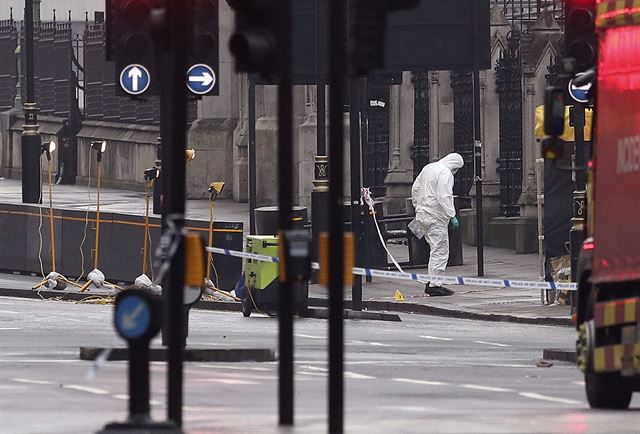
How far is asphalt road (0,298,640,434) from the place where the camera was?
43.7 ft

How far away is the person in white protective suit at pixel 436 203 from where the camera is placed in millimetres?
28969

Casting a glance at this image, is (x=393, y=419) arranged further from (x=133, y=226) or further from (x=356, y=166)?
(x=133, y=226)

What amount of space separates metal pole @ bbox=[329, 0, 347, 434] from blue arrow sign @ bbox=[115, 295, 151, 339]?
132 centimetres

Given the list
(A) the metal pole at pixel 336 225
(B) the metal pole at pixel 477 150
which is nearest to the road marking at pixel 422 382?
(A) the metal pole at pixel 336 225

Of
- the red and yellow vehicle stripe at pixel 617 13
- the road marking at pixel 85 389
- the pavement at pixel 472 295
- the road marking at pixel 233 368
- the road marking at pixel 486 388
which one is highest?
the red and yellow vehicle stripe at pixel 617 13

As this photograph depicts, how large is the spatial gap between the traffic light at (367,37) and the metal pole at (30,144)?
26153mm

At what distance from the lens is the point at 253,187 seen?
30.5 metres

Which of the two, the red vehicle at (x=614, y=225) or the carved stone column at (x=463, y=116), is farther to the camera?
the carved stone column at (x=463, y=116)

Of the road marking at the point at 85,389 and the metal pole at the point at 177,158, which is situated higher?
the metal pole at the point at 177,158

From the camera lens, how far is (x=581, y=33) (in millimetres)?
20016

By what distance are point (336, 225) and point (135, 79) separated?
8327 millimetres

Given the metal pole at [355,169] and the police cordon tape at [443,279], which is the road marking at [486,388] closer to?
the police cordon tape at [443,279]

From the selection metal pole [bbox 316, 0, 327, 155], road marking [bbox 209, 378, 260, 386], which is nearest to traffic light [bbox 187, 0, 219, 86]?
road marking [bbox 209, 378, 260, 386]

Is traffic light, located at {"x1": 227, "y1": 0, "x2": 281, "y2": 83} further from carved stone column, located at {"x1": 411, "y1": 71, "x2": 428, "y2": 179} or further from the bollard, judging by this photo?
carved stone column, located at {"x1": 411, "y1": 71, "x2": 428, "y2": 179}
